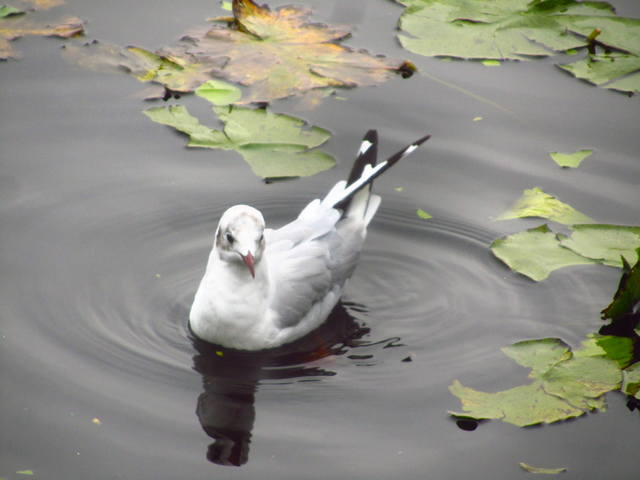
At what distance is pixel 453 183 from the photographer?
20.4ft

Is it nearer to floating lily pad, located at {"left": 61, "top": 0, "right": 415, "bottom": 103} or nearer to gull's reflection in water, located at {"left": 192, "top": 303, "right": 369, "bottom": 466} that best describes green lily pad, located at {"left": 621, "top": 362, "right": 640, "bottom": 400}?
gull's reflection in water, located at {"left": 192, "top": 303, "right": 369, "bottom": 466}

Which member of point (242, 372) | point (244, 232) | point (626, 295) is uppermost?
point (244, 232)

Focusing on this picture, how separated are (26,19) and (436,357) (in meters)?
4.18

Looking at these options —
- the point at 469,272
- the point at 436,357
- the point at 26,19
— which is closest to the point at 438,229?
the point at 469,272

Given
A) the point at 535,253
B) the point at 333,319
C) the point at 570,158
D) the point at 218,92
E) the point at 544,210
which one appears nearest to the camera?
the point at 333,319

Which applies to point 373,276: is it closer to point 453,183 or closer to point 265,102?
point 453,183

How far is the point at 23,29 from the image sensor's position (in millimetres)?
7027

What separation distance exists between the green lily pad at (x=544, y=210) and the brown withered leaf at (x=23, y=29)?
343 centimetres

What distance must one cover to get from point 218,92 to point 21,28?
1633mm

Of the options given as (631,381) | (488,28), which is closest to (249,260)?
(631,381)

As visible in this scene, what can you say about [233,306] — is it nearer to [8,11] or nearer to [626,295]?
[626,295]

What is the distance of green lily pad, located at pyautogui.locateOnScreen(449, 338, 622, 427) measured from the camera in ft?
14.7

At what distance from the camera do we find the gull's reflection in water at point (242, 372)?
4359mm

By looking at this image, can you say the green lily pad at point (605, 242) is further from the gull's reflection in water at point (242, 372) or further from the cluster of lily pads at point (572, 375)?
the gull's reflection in water at point (242, 372)
